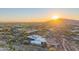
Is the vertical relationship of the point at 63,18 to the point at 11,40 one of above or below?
above

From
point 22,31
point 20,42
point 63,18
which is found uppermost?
point 63,18
